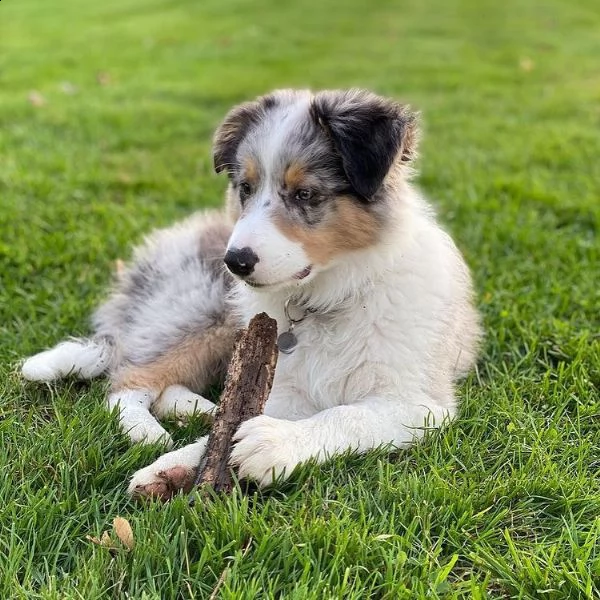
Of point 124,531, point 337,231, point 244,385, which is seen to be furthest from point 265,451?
point 337,231

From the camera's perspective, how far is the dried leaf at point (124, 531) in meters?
2.44

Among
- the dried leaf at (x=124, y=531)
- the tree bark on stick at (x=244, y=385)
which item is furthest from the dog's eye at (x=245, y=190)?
the dried leaf at (x=124, y=531)

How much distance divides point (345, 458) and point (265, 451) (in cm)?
39

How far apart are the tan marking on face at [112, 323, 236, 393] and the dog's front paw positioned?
3.39 ft

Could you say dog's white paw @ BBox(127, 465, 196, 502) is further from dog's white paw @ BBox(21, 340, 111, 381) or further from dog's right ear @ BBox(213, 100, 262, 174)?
dog's right ear @ BBox(213, 100, 262, 174)

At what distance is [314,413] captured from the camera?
3.37 meters

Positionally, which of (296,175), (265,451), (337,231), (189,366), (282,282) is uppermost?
(296,175)

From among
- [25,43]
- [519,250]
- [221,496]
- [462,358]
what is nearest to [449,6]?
[25,43]

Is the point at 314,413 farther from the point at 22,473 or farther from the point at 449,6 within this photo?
the point at 449,6

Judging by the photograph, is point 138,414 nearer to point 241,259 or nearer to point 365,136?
point 241,259

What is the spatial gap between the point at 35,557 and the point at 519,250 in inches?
160

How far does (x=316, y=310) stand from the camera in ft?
11.3

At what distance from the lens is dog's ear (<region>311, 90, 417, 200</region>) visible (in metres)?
3.14

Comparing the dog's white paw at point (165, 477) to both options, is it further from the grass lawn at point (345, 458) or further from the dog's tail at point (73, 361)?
the dog's tail at point (73, 361)
